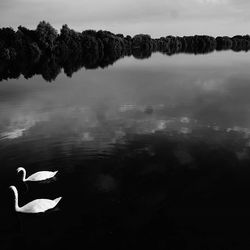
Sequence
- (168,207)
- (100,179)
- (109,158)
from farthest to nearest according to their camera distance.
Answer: (109,158), (100,179), (168,207)

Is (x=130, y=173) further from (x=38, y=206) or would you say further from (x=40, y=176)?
(x=38, y=206)

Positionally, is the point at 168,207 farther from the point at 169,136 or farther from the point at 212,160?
the point at 169,136

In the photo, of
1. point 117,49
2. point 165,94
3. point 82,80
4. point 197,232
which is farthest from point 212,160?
point 117,49

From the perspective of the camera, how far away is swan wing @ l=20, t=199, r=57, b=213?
15328 mm

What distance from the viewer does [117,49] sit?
534 ft

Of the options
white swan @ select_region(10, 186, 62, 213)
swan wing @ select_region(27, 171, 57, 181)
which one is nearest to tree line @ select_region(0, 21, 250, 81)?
swan wing @ select_region(27, 171, 57, 181)

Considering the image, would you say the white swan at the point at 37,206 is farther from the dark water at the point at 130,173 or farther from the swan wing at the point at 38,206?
the dark water at the point at 130,173

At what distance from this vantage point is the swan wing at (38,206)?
1533 centimetres

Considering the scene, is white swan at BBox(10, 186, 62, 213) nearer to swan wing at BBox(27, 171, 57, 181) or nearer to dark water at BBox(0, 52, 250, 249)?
dark water at BBox(0, 52, 250, 249)

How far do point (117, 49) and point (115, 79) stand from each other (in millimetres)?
104191

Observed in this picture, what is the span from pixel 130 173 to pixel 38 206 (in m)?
6.27

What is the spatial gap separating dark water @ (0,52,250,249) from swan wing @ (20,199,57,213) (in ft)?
1.06

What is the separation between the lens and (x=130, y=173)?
774 inches

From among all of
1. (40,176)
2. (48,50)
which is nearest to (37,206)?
(40,176)
